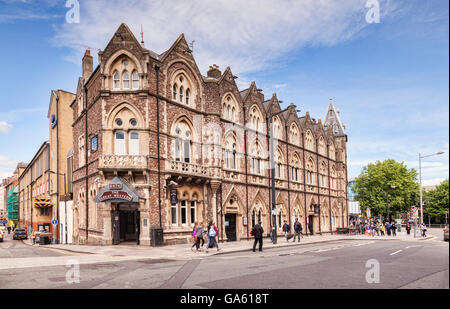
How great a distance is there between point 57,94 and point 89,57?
1412cm

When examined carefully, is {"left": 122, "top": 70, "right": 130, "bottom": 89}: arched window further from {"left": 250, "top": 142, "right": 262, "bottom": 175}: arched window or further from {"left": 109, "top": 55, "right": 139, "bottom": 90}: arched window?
{"left": 250, "top": 142, "right": 262, "bottom": 175}: arched window

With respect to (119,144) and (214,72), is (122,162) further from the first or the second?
(214,72)

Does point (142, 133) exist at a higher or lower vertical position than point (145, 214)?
higher

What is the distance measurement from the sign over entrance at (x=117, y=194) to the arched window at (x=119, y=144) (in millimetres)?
2494

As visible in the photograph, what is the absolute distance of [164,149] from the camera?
84.6 feet

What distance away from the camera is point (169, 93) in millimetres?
26766

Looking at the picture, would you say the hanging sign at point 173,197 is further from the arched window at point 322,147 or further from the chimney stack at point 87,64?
the arched window at point 322,147

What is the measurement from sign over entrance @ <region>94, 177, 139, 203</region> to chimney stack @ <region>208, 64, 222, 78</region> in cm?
1338

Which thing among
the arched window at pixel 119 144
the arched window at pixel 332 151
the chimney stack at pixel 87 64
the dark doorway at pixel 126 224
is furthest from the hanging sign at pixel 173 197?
the arched window at pixel 332 151

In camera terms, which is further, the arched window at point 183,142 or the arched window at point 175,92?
the arched window at point 175,92

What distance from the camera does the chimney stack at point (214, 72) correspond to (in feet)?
107

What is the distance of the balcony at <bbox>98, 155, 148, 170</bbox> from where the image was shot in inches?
941
